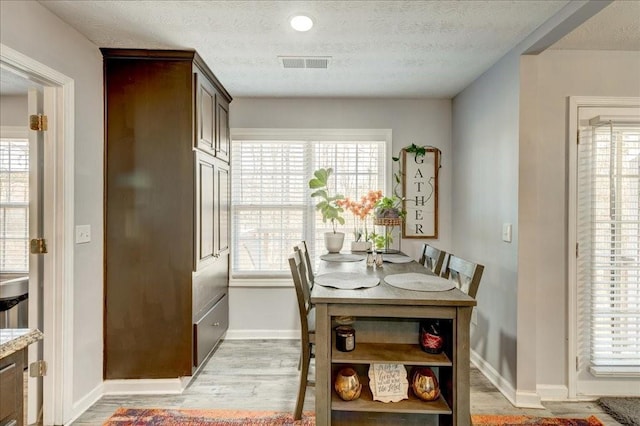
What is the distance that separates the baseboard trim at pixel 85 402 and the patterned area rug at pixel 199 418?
214mm

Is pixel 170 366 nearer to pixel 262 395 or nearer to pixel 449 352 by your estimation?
pixel 262 395

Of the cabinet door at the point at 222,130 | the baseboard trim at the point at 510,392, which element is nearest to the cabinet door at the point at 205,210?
the cabinet door at the point at 222,130

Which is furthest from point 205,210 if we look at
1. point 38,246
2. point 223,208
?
point 38,246

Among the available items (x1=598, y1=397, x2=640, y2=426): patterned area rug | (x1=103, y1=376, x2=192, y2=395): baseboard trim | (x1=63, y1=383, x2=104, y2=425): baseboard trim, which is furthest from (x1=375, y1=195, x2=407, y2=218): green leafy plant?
(x1=63, y1=383, x2=104, y2=425): baseboard trim

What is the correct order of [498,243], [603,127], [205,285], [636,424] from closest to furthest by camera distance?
[636,424] → [603,127] → [498,243] → [205,285]

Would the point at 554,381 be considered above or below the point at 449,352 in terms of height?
below

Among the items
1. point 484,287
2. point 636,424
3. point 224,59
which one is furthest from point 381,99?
point 636,424

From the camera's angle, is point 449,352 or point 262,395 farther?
point 262,395

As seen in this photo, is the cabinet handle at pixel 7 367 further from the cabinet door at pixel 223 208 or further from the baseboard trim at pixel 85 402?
the cabinet door at pixel 223 208

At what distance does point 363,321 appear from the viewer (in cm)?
204

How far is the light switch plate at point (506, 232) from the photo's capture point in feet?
8.24

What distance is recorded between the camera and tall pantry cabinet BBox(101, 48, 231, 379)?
2504 mm

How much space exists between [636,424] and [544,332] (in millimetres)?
673

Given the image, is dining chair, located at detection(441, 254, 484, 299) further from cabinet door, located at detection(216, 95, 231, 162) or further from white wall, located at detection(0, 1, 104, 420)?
white wall, located at detection(0, 1, 104, 420)
